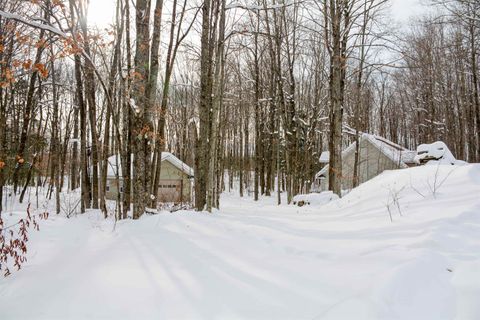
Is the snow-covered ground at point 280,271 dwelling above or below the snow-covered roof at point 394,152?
below

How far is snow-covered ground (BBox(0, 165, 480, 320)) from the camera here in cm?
247

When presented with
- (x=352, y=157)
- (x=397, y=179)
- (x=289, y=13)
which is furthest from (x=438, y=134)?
(x=397, y=179)

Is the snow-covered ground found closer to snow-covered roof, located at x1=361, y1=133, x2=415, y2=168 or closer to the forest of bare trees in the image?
the forest of bare trees

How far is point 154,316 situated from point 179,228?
2860 mm

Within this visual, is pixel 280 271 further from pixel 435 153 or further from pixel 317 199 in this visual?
pixel 435 153

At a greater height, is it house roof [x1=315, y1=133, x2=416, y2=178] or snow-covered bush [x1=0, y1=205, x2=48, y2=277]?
house roof [x1=315, y1=133, x2=416, y2=178]

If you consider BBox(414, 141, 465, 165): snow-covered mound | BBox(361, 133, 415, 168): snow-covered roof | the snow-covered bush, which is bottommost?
the snow-covered bush

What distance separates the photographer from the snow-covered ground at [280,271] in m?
2.47

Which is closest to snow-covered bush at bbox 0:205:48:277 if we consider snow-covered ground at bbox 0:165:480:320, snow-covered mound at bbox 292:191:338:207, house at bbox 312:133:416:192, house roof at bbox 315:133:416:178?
snow-covered ground at bbox 0:165:480:320

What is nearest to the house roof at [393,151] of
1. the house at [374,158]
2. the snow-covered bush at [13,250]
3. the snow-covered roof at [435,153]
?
the house at [374,158]

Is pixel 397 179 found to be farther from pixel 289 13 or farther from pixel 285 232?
pixel 289 13

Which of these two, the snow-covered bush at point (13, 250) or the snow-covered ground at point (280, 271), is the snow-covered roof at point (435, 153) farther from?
the snow-covered bush at point (13, 250)

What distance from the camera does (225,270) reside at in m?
3.35

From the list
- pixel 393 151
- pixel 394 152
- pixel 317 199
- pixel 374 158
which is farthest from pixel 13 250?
pixel 374 158
